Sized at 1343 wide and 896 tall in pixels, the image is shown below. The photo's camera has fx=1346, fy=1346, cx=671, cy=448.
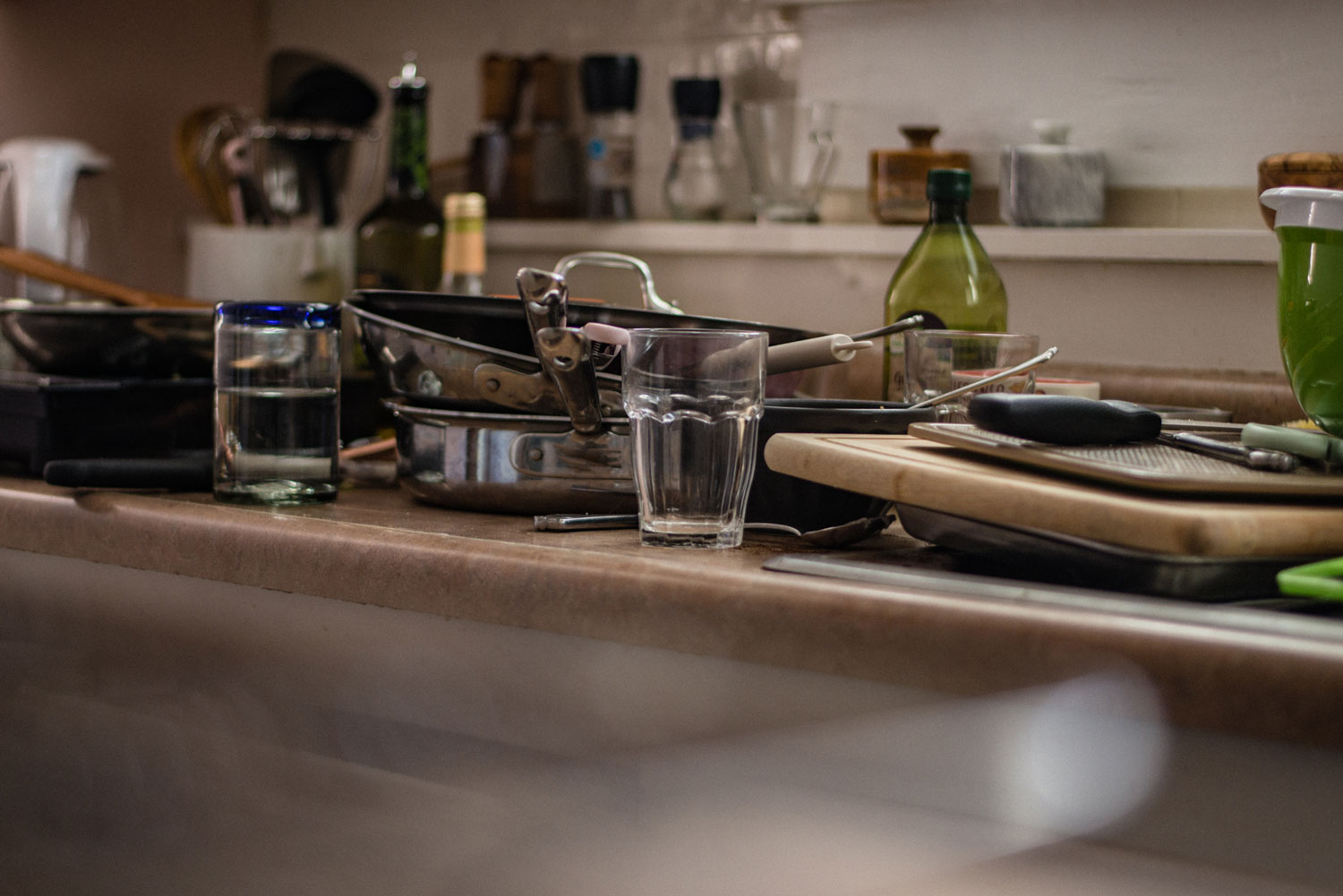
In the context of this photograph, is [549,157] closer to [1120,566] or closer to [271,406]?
[271,406]

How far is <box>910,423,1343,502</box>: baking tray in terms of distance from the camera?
53cm

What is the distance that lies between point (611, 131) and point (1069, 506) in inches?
41.5

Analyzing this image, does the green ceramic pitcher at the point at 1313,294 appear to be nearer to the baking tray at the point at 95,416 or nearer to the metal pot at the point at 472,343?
the metal pot at the point at 472,343

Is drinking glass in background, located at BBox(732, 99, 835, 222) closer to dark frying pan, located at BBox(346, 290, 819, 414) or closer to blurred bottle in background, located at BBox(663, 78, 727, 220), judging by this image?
blurred bottle in background, located at BBox(663, 78, 727, 220)

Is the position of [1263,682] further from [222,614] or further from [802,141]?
[802,141]

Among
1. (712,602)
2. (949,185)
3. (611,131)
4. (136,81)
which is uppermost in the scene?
(136,81)

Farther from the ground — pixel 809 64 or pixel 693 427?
pixel 809 64

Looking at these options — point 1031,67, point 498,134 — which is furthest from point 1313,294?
point 498,134

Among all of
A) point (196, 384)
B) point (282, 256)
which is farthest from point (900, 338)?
point (282, 256)

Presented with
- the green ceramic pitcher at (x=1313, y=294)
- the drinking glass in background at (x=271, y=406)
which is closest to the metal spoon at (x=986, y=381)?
the green ceramic pitcher at (x=1313, y=294)

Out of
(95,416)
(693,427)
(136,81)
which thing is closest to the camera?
(693,427)

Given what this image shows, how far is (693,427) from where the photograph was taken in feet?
2.12

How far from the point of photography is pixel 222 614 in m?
0.72

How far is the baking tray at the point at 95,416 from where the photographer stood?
2.79 ft
